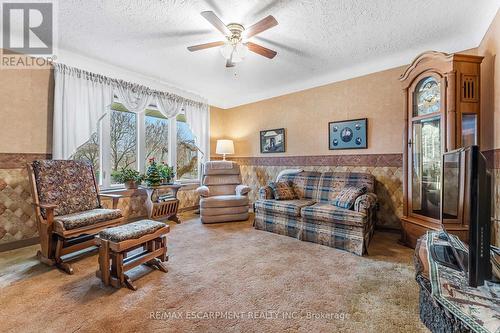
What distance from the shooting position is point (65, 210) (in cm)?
268

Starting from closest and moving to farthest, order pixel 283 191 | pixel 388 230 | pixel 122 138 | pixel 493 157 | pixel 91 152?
pixel 493 157
pixel 388 230
pixel 91 152
pixel 283 191
pixel 122 138

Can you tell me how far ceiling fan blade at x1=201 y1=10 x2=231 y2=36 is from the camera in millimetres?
1990

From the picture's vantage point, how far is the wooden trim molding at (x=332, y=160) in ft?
11.5

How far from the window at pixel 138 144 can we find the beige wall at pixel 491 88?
4.48 metres

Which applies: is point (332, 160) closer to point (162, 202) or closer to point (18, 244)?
point (162, 202)

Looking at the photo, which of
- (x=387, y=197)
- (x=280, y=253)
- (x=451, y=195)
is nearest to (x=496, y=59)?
(x=451, y=195)

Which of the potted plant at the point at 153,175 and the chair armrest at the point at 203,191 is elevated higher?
the potted plant at the point at 153,175

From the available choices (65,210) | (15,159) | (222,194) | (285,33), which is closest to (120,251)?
(65,210)

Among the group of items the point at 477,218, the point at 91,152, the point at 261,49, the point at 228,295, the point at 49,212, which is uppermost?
the point at 261,49

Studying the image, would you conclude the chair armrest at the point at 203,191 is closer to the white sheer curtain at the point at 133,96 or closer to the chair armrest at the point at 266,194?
the chair armrest at the point at 266,194

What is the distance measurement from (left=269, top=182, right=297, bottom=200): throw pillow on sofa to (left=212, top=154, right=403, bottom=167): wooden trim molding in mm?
821

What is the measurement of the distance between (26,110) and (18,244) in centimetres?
169

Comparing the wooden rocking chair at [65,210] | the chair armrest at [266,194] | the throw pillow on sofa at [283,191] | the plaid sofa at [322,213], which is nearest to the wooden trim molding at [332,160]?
the plaid sofa at [322,213]

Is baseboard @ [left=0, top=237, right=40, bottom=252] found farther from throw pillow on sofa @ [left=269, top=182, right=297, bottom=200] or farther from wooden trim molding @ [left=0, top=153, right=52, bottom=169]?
throw pillow on sofa @ [left=269, top=182, right=297, bottom=200]
